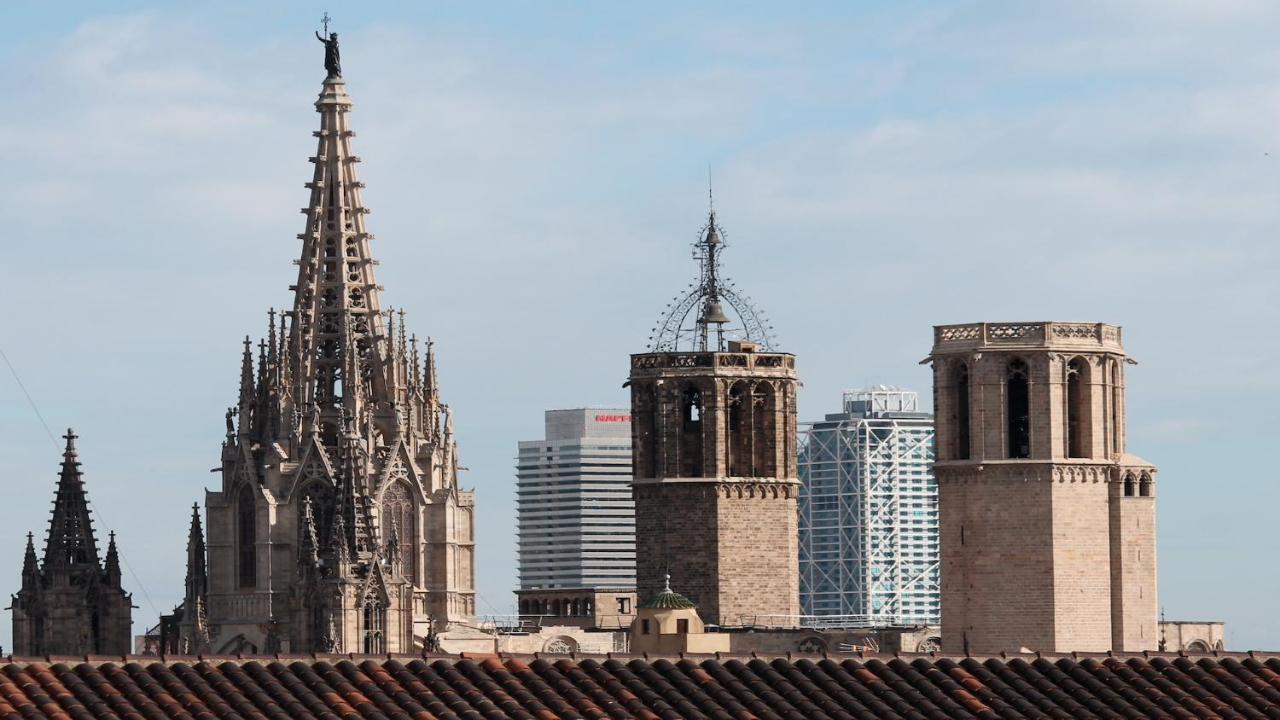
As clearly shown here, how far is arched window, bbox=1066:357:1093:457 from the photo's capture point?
14862 centimetres

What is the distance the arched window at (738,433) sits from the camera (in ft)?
535

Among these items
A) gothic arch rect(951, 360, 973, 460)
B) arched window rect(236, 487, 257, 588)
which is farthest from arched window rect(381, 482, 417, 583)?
gothic arch rect(951, 360, 973, 460)

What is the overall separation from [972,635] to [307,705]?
83.5 metres

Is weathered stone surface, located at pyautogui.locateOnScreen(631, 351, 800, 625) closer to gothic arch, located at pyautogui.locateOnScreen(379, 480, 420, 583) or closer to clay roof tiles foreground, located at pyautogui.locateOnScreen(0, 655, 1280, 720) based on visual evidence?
gothic arch, located at pyautogui.locateOnScreen(379, 480, 420, 583)

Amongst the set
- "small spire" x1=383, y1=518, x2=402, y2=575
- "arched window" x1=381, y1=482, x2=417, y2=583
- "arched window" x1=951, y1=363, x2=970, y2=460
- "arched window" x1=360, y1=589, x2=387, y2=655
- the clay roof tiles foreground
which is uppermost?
"arched window" x1=951, y1=363, x2=970, y2=460

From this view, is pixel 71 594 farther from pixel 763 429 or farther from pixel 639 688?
pixel 639 688

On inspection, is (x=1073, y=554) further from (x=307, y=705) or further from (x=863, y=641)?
(x=307, y=705)

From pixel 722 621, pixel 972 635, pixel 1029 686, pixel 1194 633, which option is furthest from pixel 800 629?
pixel 1029 686

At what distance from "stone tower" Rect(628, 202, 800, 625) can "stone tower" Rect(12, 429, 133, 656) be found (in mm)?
22116

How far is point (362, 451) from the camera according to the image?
152m

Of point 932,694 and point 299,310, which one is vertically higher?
point 299,310

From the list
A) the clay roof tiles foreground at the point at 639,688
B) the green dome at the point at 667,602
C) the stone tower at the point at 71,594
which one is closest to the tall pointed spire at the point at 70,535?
the stone tower at the point at 71,594

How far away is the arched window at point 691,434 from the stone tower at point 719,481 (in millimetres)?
39

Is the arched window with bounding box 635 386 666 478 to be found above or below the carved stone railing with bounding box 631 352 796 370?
below
